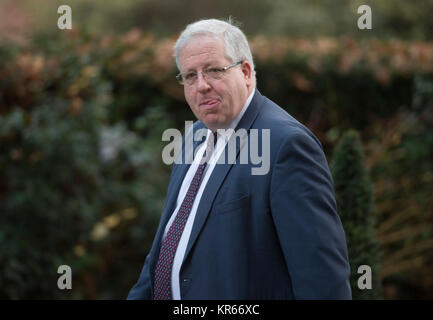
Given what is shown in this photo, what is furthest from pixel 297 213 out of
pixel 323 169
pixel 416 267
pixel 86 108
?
pixel 416 267

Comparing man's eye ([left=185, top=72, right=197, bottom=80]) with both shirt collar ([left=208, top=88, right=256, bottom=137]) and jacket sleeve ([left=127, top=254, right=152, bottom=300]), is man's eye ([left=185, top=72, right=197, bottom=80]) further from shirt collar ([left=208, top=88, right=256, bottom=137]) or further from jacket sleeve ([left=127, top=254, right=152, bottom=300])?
jacket sleeve ([left=127, top=254, right=152, bottom=300])

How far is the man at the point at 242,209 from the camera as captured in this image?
6.25 ft

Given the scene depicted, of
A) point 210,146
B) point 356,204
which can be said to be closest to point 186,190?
point 210,146

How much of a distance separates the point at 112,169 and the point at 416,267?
11.5 ft

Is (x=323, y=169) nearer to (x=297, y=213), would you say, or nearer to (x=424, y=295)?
(x=297, y=213)

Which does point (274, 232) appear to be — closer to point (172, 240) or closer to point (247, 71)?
point (172, 240)

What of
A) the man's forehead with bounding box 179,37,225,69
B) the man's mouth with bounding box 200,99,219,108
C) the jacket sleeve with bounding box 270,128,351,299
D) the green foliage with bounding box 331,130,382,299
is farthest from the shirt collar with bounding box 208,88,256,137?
the green foliage with bounding box 331,130,382,299

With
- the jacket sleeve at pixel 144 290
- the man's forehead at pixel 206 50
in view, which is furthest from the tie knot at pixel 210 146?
the jacket sleeve at pixel 144 290

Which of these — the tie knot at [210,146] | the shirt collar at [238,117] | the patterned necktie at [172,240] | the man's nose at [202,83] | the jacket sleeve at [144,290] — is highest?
the man's nose at [202,83]

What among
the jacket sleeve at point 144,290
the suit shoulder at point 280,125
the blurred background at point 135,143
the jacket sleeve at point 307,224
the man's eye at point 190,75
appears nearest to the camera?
the jacket sleeve at point 307,224

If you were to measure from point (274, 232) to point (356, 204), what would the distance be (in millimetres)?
1314

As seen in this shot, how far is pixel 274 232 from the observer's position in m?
2.00

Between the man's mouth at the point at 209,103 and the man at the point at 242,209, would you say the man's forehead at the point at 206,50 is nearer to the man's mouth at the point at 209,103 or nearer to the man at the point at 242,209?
the man at the point at 242,209

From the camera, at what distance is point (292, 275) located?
192 cm
